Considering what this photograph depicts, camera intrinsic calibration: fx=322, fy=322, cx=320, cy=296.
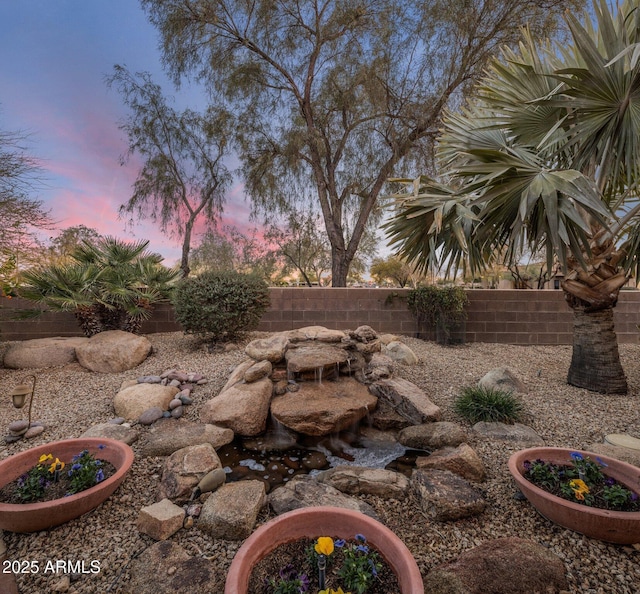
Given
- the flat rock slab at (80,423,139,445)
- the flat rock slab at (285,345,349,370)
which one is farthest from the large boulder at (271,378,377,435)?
the flat rock slab at (80,423,139,445)

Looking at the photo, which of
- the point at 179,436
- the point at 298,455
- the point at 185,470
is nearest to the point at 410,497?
the point at 298,455

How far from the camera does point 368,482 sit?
7.80 feet

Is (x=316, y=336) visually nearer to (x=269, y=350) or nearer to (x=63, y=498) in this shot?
(x=269, y=350)

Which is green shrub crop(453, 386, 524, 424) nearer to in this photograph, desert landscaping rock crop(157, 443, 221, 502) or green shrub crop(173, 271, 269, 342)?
desert landscaping rock crop(157, 443, 221, 502)

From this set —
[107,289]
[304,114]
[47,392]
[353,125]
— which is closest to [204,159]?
[304,114]

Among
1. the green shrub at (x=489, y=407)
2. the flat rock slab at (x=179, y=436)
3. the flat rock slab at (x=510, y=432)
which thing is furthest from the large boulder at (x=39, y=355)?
the flat rock slab at (x=510, y=432)

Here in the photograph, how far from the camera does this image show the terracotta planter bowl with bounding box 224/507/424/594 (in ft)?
4.47

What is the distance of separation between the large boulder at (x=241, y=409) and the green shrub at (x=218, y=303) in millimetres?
1778

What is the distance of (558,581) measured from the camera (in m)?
1.53

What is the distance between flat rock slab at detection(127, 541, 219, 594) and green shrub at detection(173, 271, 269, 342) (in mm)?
3715

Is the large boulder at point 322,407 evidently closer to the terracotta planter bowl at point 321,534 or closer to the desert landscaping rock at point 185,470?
the desert landscaping rock at point 185,470

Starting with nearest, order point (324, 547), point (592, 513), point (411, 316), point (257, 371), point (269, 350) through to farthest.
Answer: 1. point (324, 547)
2. point (592, 513)
3. point (257, 371)
4. point (269, 350)
5. point (411, 316)

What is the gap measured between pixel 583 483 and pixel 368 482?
1308 mm

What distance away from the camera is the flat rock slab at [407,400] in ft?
11.2
